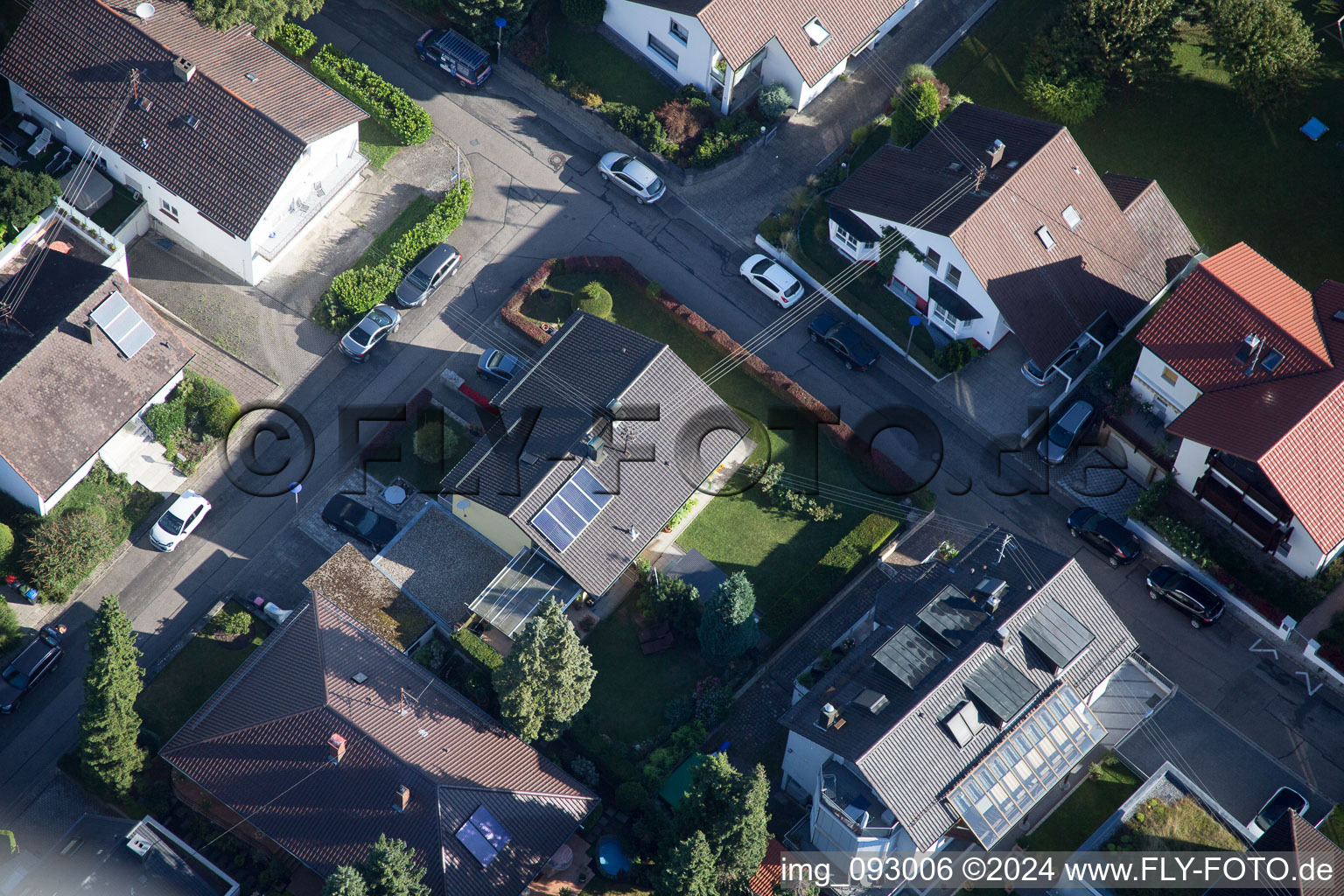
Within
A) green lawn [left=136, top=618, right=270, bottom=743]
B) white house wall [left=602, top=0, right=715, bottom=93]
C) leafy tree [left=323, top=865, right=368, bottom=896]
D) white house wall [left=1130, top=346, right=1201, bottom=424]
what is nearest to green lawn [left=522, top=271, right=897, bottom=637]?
white house wall [left=1130, top=346, right=1201, bottom=424]

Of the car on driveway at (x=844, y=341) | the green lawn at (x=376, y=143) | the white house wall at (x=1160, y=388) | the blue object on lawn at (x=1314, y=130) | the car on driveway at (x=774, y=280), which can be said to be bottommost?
the white house wall at (x=1160, y=388)

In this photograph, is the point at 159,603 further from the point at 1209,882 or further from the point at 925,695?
the point at 1209,882

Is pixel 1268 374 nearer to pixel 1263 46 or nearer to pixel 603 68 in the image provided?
pixel 1263 46

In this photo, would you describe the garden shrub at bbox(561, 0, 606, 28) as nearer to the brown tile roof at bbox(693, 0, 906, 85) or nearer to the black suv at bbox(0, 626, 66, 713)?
the brown tile roof at bbox(693, 0, 906, 85)

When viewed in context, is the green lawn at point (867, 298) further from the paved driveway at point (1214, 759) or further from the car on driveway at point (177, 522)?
the car on driveway at point (177, 522)

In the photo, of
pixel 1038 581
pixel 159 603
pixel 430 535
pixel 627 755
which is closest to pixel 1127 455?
pixel 1038 581

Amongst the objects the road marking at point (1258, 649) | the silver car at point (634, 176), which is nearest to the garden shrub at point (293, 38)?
the silver car at point (634, 176)

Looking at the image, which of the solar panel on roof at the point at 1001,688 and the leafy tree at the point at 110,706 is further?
the leafy tree at the point at 110,706
